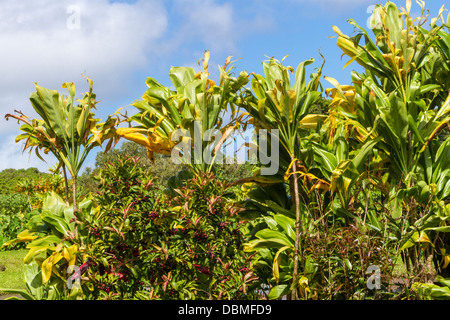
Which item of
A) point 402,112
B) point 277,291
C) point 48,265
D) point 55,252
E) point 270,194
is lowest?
point 277,291

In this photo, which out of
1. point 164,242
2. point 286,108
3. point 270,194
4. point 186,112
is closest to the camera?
point 164,242

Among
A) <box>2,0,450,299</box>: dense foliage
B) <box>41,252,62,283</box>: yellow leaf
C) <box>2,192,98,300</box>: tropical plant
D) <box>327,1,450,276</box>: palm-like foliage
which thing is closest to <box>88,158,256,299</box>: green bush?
<box>2,0,450,299</box>: dense foliage

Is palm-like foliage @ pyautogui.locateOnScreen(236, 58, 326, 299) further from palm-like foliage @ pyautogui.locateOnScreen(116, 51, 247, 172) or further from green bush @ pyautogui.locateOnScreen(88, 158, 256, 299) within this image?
green bush @ pyautogui.locateOnScreen(88, 158, 256, 299)

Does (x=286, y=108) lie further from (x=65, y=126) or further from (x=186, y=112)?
(x=65, y=126)

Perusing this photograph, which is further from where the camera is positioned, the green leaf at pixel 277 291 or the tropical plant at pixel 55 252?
the green leaf at pixel 277 291

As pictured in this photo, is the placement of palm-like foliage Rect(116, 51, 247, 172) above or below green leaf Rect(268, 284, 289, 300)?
above

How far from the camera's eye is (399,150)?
4.23 meters

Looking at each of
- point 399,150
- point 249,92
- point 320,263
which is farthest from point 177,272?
point 399,150

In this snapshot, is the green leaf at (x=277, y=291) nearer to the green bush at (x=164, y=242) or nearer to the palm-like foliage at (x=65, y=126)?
the green bush at (x=164, y=242)

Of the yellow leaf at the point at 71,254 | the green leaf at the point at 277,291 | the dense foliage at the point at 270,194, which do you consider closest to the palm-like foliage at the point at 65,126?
the dense foliage at the point at 270,194

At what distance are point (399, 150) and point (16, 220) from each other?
11.0 m

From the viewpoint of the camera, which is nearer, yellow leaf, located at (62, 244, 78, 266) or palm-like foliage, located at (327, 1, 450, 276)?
yellow leaf, located at (62, 244, 78, 266)

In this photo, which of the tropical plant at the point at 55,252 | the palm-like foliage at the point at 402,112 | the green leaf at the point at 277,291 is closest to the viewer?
the tropical plant at the point at 55,252

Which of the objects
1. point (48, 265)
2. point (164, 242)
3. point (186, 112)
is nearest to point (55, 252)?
point (48, 265)
